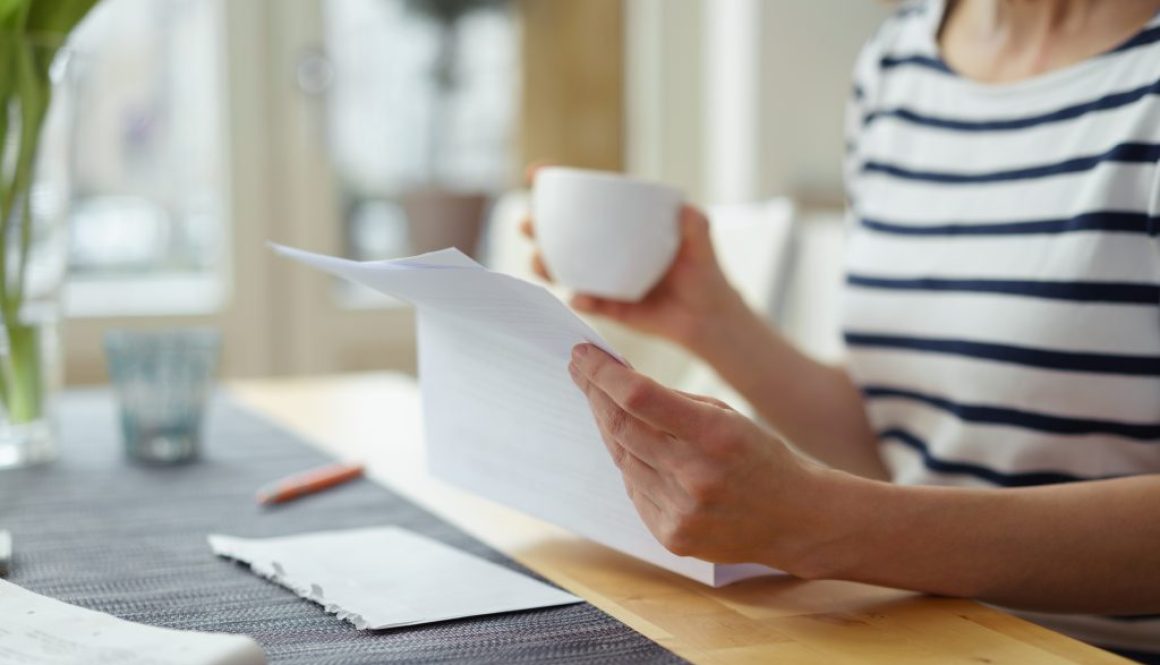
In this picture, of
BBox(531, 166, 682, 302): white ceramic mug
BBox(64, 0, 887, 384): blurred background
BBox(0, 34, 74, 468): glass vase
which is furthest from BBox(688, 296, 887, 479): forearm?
BBox(64, 0, 887, 384): blurred background

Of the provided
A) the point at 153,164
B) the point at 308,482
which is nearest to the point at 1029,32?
the point at 308,482

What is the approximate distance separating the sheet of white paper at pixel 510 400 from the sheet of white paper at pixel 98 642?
20cm

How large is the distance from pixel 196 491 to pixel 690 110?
2290mm

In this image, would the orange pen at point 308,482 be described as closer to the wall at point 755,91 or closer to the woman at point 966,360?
the woman at point 966,360

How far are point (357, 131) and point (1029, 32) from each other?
2.04 meters

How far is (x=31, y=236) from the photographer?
984 mm

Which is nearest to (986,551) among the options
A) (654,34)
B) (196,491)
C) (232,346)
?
(196,491)

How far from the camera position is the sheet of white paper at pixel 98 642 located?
1.64 ft

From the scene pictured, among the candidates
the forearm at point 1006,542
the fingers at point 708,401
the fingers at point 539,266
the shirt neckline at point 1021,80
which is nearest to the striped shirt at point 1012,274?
the shirt neckline at point 1021,80

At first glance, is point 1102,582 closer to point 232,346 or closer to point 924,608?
point 924,608

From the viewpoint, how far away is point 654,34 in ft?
9.83

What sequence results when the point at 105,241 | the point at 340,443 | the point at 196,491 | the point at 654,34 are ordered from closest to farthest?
the point at 196,491, the point at 340,443, the point at 105,241, the point at 654,34

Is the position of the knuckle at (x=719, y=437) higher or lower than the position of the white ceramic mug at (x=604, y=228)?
lower

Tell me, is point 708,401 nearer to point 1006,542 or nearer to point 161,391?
point 1006,542
